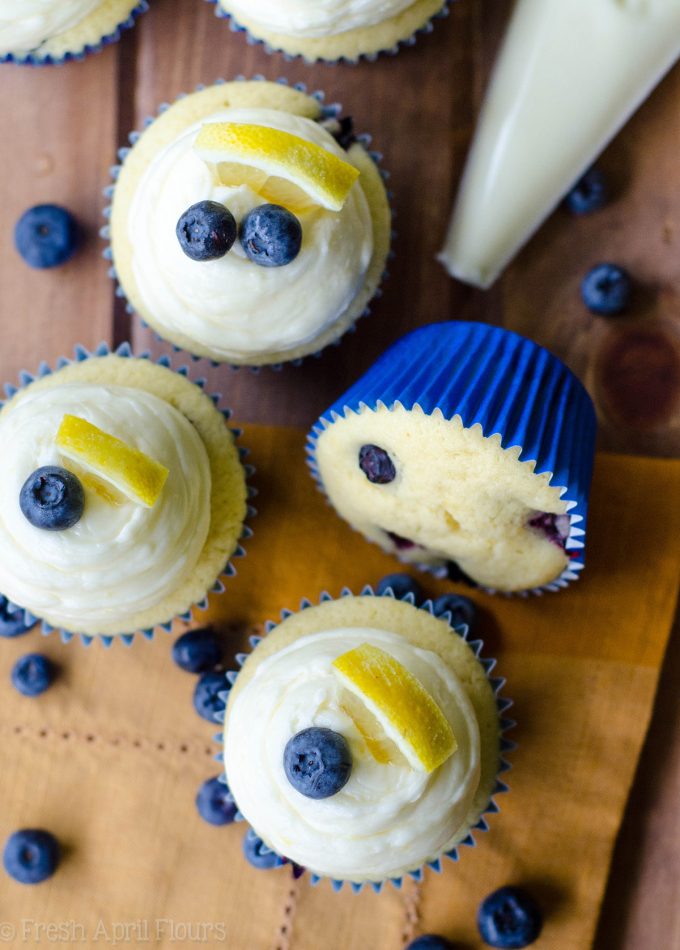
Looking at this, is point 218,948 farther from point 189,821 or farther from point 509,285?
point 509,285

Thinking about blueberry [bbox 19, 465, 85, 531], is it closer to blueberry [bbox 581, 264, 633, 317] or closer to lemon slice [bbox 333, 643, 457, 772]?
lemon slice [bbox 333, 643, 457, 772]

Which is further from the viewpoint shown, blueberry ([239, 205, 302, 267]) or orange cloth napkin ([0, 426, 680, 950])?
orange cloth napkin ([0, 426, 680, 950])

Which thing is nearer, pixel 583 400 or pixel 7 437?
pixel 7 437

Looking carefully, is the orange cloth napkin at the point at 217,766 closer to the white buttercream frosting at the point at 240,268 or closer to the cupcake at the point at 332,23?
the white buttercream frosting at the point at 240,268

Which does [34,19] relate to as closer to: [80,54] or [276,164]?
[80,54]

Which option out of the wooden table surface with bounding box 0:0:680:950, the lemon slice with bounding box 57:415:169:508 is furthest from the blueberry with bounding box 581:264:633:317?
the lemon slice with bounding box 57:415:169:508

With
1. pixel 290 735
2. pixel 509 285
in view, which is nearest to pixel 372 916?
pixel 290 735
